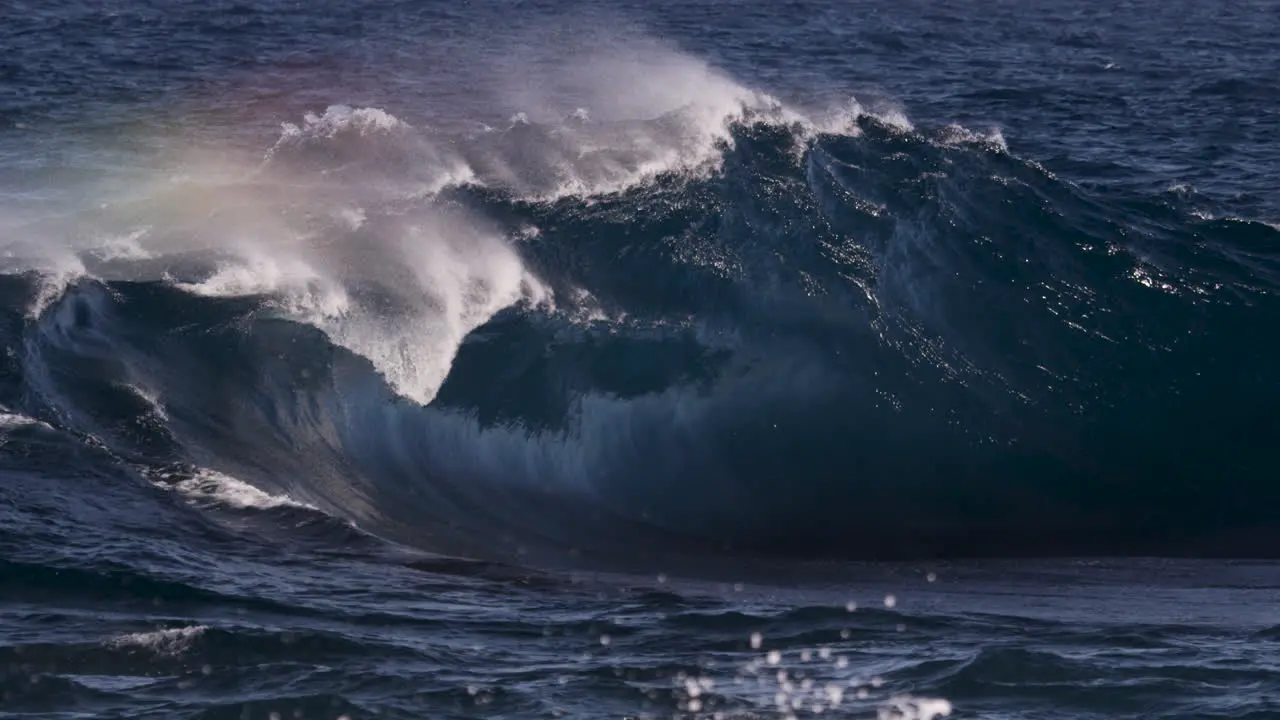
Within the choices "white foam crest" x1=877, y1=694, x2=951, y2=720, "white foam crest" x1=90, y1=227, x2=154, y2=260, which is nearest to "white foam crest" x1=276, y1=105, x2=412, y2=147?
"white foam crest" x1=90, y1=227, x2=154, y2=260

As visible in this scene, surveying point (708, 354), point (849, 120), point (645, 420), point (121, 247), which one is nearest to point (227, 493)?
point (645, 420)

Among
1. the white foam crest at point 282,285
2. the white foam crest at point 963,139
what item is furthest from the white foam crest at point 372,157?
the white foam crest at point 963,139

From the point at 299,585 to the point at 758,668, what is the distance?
382 centimetres

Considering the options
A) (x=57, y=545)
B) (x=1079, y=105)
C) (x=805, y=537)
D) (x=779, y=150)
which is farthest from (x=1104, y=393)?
(x=1079, y=105)

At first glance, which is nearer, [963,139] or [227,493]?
[227,493]

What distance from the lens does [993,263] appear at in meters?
18.7

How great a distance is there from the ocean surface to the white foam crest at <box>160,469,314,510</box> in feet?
0.15

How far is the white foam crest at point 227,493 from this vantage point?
1420 cm

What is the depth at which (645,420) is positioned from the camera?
16516 mm

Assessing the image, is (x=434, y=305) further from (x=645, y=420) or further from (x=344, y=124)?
(x=344, y=124)

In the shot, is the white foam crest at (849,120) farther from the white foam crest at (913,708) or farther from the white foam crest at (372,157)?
the white foam crest at (913,708)

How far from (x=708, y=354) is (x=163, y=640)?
794 centimetres

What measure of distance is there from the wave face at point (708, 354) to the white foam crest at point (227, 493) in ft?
0.24

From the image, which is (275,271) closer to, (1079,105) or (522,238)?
(522,238)
